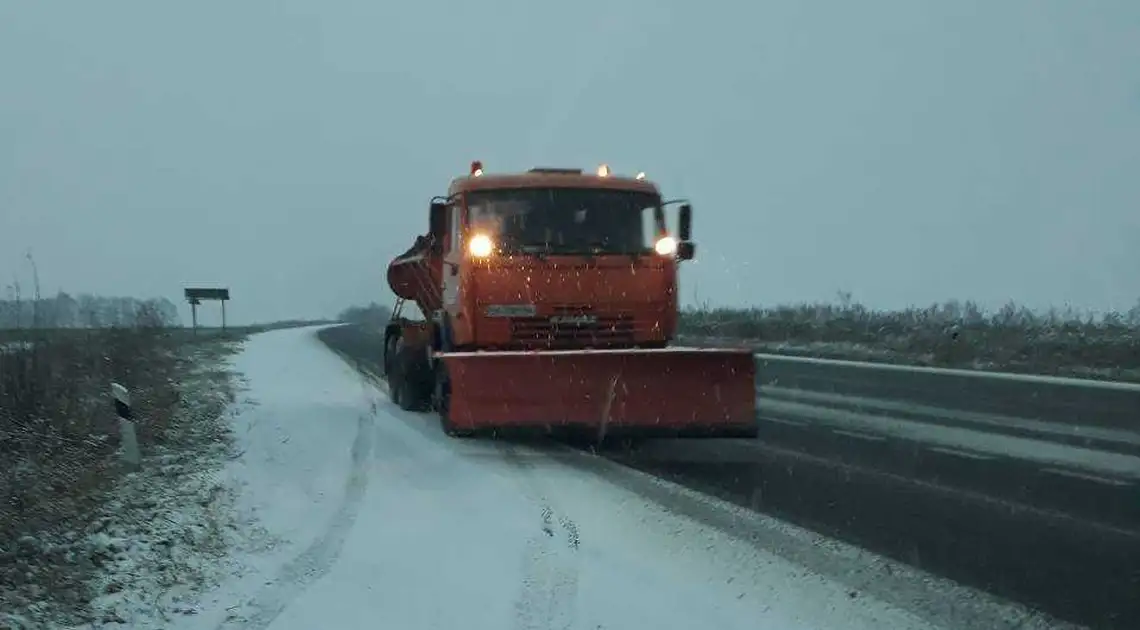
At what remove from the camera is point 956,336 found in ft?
72.2

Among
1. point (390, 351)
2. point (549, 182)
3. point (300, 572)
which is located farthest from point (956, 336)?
point (300, 572)

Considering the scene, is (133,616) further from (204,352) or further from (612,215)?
(204,352)

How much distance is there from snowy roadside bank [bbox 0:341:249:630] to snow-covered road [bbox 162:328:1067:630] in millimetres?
233

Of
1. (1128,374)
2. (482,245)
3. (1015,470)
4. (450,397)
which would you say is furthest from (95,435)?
(1128,374)

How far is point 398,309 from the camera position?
14.2m

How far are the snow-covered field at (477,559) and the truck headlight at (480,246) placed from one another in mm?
2255

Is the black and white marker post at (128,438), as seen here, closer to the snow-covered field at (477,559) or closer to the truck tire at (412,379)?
the snow-covered field at (477,559)

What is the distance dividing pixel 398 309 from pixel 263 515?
25.9ft

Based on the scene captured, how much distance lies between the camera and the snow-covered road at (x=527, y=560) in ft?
14.9

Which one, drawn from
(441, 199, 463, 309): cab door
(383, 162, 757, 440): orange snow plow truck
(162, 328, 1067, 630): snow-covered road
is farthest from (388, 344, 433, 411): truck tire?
(162, 328, 1067, 630): snow-covered road

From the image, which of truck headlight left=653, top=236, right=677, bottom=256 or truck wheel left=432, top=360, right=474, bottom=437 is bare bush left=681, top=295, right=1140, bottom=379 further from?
truck wheel left=432, top=360, right=474, bottom=437

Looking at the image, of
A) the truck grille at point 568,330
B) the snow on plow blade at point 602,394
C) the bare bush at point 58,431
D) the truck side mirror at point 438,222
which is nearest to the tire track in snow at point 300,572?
the bare bush at point 58,431

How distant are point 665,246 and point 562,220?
1077mm

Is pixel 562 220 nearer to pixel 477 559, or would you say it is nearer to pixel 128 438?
pixel 128 438
